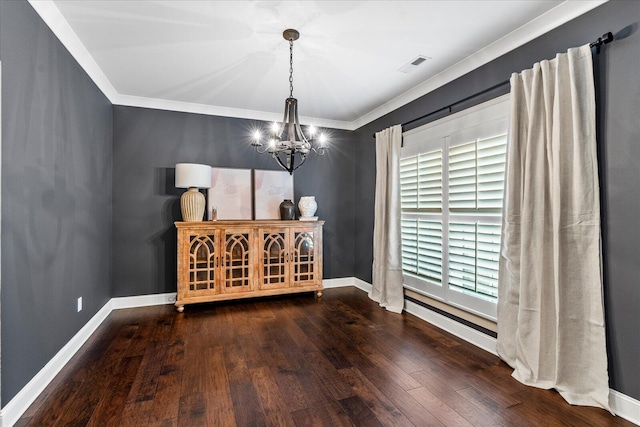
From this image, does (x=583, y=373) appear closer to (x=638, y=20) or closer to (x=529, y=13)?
(x=638, y=20)

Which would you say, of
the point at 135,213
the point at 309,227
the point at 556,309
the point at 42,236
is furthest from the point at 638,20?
the point at 135,213

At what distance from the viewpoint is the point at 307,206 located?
4555mm

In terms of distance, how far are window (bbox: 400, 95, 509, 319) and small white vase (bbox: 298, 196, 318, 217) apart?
129 cm

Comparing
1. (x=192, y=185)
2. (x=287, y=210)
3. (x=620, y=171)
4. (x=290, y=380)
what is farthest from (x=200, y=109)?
(x=620, y=171)

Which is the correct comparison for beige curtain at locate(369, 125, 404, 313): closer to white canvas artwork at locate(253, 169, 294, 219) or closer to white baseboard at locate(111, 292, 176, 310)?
white canvas artwork at locate(253, 169, 294, 219)

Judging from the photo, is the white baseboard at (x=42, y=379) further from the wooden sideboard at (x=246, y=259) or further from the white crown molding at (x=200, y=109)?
the white crown molding at (x=200, y=109)

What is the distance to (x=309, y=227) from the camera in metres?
4.41

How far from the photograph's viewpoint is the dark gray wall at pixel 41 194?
1.83 meters

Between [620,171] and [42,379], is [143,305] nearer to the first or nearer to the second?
[42,379]

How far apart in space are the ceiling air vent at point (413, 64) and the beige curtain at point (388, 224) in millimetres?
755

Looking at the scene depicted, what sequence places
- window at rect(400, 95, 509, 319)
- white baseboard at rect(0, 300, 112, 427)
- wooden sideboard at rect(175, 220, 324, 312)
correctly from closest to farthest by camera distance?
white baseboard at rect(0, 300, 112, 427) < window at rect(400, 95, 509, 319) < wooden sideboard at rect(175, 220, 324, 312)

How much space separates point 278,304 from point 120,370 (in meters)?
1.95

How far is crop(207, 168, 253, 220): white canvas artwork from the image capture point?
4324mm

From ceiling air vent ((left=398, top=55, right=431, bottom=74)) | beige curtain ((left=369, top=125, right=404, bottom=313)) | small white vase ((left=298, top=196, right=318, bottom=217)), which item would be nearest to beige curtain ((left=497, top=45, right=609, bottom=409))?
ceiling air vent ((left=398, top=55, right=431, bottom=74))
